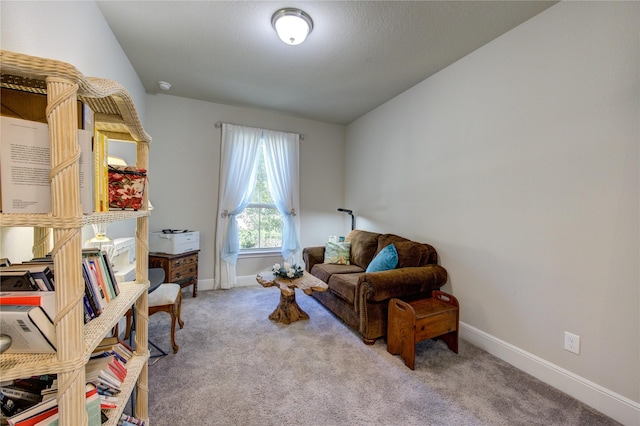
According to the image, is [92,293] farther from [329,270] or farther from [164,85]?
[164,85]

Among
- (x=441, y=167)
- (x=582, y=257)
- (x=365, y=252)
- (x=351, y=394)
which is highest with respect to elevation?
(x=441, y=167)

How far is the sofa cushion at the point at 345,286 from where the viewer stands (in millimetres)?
2523

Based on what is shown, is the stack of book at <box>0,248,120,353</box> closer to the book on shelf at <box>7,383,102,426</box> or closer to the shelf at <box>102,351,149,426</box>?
the book on shelf at <box>7,383,102,426</box>

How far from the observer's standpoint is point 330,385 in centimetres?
183

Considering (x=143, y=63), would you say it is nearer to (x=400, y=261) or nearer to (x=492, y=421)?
(x=400, y=261)

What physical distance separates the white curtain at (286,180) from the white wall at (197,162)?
0.16 metres

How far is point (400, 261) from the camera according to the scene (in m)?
2.69

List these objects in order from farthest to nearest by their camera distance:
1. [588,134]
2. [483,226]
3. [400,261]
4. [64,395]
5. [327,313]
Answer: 1. [327,313]
2. [400,261]
3. [483,226]
4. [588,134]
5. [64,395]

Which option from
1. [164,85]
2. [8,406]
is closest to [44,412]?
[8,406]

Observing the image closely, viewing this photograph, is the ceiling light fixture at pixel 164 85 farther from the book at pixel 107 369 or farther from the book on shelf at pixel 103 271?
the book at pixel 107 369

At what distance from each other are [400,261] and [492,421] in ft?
4.50

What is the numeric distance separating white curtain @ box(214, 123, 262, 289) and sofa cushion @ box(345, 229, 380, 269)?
169 cm

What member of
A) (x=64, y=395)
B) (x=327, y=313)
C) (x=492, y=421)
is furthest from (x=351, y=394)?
(x=64, y=395)

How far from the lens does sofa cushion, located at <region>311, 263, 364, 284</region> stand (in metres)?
3.05
